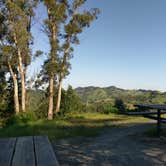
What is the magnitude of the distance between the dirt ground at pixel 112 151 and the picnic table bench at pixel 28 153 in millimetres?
1050

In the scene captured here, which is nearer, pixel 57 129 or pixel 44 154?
pixel 44 154

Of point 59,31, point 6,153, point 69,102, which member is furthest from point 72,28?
point 6,153

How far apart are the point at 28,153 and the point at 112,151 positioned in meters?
2.62

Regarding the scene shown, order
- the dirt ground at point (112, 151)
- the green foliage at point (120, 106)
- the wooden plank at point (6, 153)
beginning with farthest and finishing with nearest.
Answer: the green foliage at point (120, 106) < the dirt ground at point (112, 151) < the wooden plank at point (6, 153)

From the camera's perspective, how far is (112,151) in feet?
16.0

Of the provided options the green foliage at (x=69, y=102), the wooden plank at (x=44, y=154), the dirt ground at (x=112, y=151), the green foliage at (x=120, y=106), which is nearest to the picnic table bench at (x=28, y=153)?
the wooden plank at (x=44, y=154)

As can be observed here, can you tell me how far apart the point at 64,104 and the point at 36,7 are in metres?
7.64

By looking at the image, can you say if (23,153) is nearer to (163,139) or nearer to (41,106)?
(163,139)

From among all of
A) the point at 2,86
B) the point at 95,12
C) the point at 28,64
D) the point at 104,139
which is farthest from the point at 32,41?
the point at 104,139

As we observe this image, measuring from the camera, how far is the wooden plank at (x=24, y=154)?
7.20 ft

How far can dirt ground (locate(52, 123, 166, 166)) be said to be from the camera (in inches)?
160

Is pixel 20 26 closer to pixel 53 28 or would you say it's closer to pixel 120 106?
pixel 53 28

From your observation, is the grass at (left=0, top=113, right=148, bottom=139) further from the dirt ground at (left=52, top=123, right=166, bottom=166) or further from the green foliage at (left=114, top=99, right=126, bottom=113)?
the green foliage at (left=114, top=99, right=126, bottom=113)

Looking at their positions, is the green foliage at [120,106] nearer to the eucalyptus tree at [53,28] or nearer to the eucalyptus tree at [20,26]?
the eucalyptus tree at [53,28]
